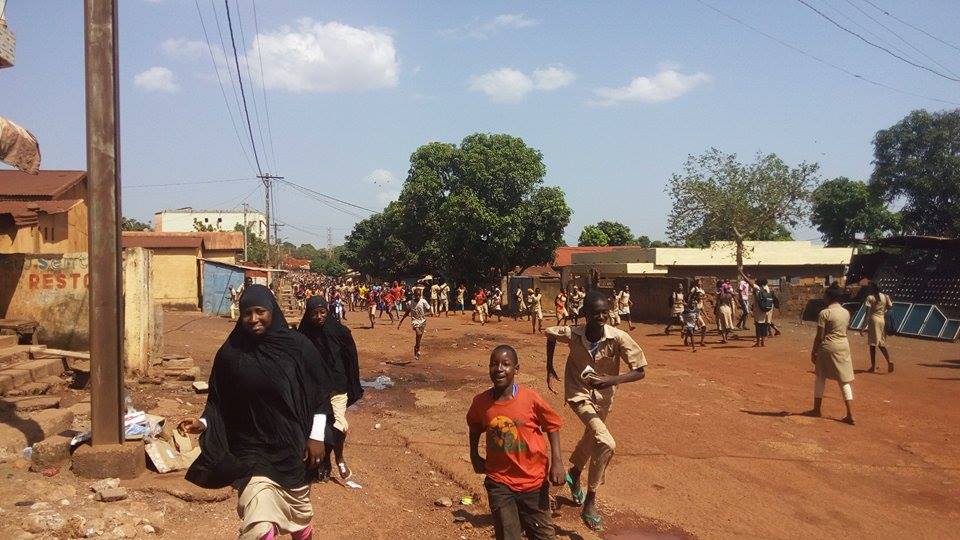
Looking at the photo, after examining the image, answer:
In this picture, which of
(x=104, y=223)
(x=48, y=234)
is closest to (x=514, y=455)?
(x=104, y=223)

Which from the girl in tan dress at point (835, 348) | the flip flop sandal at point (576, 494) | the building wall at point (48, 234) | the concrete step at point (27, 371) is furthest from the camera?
the building wall at point (48, 234)

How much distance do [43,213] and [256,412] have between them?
15.3m

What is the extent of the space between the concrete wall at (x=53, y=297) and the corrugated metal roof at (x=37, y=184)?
7.91 m

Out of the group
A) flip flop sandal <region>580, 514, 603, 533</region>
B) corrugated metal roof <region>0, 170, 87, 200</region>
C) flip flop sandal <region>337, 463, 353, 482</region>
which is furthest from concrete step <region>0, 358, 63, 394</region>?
corrugated metal roof <region>0, 170, 87, 200</region>

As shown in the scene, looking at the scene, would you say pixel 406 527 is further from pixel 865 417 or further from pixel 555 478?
pixel 865 417

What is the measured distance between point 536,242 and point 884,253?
1678 cm

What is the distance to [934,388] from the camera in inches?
485

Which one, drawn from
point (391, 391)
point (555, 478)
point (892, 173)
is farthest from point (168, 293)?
point (892, 173)

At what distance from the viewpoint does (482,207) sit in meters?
35.9

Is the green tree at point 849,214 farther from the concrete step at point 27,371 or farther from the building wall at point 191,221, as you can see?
the building wall at point 191,221

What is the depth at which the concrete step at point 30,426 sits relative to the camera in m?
6.41

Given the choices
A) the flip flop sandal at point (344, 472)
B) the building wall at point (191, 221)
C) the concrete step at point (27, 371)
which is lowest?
the flip flop sandal at point (344, 472)

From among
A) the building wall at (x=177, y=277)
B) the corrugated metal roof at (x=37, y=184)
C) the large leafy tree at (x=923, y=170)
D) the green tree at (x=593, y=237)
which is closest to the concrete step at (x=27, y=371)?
the corrugated metal roof at (x=37, y=184)

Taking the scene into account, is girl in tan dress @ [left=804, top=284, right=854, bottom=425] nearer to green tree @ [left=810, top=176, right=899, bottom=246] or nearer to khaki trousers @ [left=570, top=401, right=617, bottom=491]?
khaki trousers @ [left=570, top=401, right=617, bottom=491]
